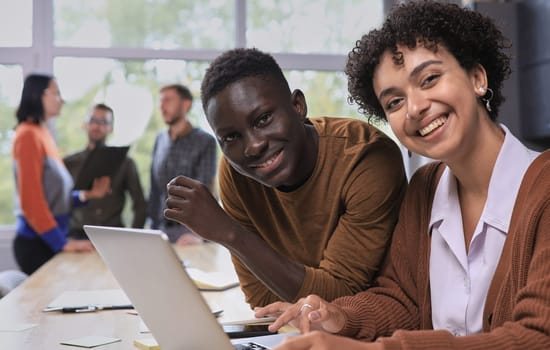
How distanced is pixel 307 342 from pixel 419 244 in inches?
21.7

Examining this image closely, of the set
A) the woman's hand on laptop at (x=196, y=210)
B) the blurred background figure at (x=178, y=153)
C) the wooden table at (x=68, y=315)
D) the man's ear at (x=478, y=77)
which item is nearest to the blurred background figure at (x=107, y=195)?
the blurred background figure at (x=178, y=153)

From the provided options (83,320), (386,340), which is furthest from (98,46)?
(386,340)

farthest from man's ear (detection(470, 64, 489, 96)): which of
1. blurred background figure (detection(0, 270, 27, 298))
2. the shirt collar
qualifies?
blurred background figure (detection(0, 270, 27, 298))

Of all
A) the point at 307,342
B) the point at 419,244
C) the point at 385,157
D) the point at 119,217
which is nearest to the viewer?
the point at 307,342

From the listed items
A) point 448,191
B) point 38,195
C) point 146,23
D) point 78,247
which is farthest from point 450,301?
point 146,23

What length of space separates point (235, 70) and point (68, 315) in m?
0.73

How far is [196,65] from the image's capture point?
5.38 m

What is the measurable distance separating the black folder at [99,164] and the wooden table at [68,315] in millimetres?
1075

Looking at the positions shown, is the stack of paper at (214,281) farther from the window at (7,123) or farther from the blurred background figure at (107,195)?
the window at (7,123)

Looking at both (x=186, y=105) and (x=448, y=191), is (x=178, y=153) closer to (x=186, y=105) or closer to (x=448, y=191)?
(x=186, y=105)

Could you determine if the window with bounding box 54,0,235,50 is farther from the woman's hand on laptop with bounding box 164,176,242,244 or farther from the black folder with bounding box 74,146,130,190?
the woman's hand on laptop with bounding box 164,176,242,244

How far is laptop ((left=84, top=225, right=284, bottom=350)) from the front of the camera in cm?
86

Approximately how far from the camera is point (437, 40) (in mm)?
1249

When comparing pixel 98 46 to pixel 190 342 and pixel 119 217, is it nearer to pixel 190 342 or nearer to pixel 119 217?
pixel 119 217
